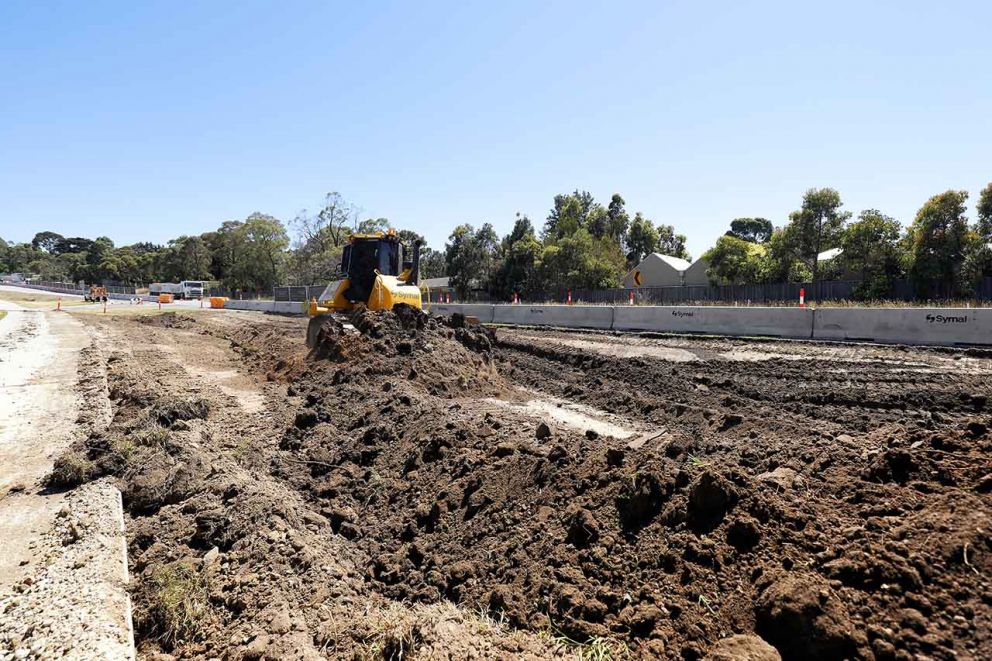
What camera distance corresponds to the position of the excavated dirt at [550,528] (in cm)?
249

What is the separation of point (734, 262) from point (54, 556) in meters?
35.9

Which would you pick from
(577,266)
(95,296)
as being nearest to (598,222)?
(577,266)

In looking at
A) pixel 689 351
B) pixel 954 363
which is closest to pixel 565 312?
pixel 689 351

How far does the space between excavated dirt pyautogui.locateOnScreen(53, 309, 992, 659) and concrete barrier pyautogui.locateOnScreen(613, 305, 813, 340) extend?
716 centimetres

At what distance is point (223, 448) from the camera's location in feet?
19.4

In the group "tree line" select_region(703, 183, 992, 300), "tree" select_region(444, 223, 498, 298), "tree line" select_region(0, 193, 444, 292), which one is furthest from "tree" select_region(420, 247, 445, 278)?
"tree line" select_region(703, 183, 992, 300)

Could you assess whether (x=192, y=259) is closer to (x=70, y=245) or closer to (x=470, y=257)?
(x=470, y=257)

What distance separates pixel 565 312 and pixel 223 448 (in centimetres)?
1618

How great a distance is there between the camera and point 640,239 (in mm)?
54781

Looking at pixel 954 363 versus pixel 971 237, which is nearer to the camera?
pixel 954 363

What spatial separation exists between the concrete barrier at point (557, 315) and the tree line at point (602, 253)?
5656 mm

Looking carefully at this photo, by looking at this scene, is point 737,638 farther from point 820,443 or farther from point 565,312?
point 565,312

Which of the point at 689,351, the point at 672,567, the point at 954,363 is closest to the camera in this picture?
the point at 672,567

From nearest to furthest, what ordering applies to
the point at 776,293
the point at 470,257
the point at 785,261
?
1. the point at 776,293
2. the point at 785,261
3. the point at 470,257
